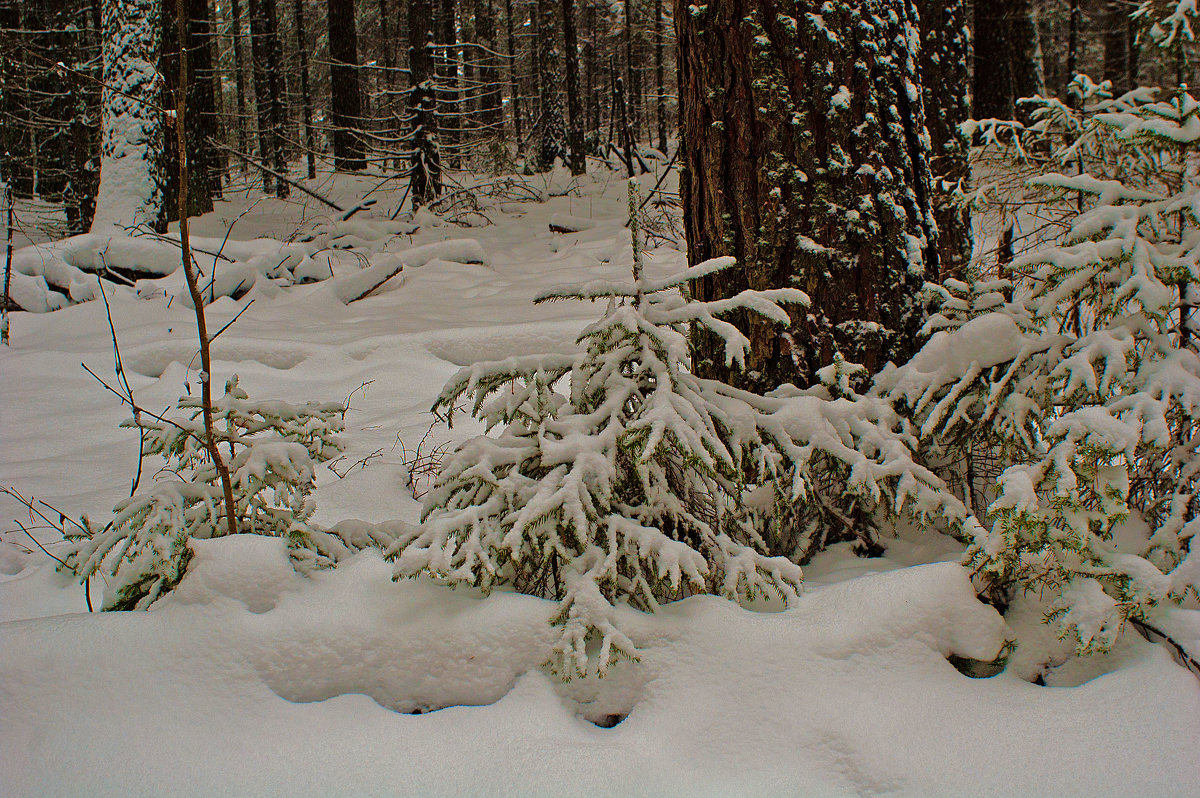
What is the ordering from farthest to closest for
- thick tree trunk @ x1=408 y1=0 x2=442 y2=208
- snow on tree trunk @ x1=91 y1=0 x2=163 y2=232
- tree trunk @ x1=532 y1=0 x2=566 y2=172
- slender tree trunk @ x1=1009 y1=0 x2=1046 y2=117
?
tree trunk @ x1=532 y1=0 x2=566 y2=172 < slender tree trunk @ x1=1009 y1=0 x2=1046 y2=117 < thick tree trunk @ x1=408 y1=0 x2=442 y2=208 < snow on tree trunk @ x1=91 y1=0 x2=163 y2=232

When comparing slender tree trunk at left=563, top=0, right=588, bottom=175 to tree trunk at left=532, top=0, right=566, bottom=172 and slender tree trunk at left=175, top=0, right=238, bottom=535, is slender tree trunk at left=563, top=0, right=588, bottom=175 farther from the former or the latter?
slender tree trunk at left=175, top=0, right=238, bottom=535

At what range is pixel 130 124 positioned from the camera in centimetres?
711

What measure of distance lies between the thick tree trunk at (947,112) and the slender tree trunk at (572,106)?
10.8 meters

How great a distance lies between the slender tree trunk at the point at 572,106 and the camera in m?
12.9

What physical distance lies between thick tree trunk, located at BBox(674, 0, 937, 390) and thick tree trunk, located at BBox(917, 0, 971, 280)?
33cm

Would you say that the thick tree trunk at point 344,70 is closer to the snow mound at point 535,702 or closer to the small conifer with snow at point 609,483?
the small conifer with snow at point 609,483

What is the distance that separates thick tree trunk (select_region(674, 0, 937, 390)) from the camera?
2053 millimetres

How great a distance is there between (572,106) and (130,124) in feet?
25.4

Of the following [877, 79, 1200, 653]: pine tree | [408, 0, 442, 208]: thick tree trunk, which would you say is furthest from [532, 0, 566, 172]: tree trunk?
[877, 79, 1200, 653]: pine tree

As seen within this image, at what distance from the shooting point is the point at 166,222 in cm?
735

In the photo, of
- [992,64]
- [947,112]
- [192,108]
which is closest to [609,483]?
[947,112]

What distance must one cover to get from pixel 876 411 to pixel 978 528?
469 millimetres

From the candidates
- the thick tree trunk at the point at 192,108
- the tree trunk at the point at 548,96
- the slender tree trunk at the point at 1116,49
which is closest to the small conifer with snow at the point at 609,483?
the thick tree trunk at the point at 192,108

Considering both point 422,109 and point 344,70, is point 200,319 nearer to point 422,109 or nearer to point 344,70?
point 422,109
